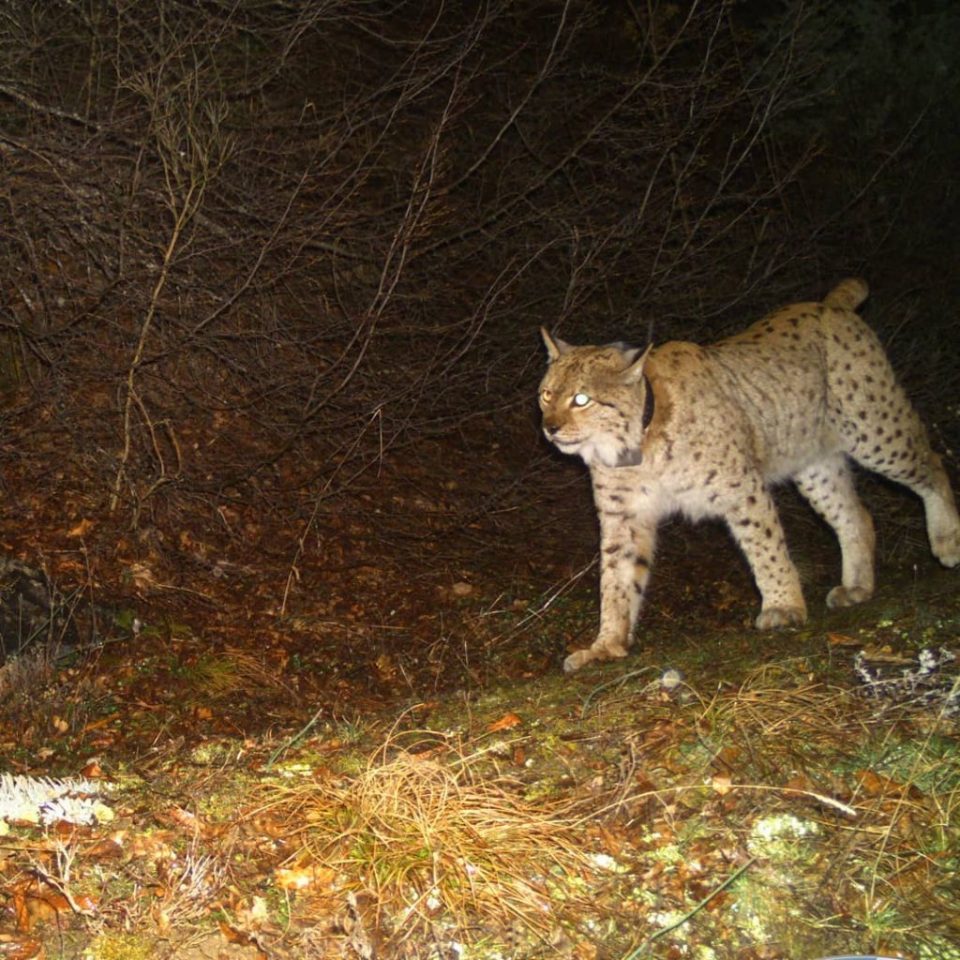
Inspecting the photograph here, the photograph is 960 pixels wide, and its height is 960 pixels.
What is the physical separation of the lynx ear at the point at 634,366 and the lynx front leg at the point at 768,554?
0.90m

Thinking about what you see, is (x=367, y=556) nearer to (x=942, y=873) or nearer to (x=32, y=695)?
(x=32, y=695)

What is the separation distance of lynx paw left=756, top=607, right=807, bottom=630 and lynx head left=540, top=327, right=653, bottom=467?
107cm

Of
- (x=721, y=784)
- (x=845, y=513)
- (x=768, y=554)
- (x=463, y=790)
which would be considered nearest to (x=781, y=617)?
(x=768, y=554)

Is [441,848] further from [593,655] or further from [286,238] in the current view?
[286,238]

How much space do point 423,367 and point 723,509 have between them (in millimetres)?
2901

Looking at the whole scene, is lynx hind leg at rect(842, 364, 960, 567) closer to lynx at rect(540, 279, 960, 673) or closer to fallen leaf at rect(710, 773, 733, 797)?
lynx at rect(540, 279, 960, 673)

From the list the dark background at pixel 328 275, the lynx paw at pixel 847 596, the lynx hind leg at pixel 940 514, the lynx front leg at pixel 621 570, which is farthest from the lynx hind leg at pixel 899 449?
the dark background at pixel 328 275

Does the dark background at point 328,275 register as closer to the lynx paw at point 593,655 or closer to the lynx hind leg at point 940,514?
the lynx paw at point 593,655

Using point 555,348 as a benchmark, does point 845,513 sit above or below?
below

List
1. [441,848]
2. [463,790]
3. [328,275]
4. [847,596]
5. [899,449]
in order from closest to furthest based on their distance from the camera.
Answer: [441,848] → [463,790] → [847,596] → [899,449] → [328,275]

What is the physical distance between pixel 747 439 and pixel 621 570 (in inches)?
37.7

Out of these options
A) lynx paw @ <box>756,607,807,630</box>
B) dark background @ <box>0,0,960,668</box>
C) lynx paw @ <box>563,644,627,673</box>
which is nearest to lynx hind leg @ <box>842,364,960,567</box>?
lynx paw @ <box>756,607,807,630</box>

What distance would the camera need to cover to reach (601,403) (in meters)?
5.67

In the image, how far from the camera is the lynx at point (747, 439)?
578cm
